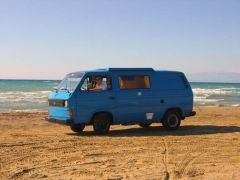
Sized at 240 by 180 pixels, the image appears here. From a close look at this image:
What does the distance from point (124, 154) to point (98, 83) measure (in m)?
4.20

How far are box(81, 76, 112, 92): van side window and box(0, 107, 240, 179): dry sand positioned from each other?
4.47ft

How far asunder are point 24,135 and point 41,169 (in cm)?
516

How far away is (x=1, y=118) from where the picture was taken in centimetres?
2080

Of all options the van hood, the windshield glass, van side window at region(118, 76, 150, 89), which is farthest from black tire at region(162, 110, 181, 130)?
the van hood

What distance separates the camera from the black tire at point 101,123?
14531 millimetres

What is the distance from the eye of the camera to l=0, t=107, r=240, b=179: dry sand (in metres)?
8.91

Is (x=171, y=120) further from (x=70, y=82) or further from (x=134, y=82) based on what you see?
(x=70, y=82)

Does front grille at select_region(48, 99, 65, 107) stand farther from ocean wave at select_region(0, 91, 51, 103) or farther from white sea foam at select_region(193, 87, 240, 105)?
white sea foam at select_region(193, 87, 240, 105)

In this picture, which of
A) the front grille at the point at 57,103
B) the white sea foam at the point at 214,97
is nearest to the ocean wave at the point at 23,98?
the white sea foam at the point at 214,97

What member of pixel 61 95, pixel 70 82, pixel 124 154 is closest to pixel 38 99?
pixel 70 82

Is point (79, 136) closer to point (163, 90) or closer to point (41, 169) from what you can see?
point (163, 90)

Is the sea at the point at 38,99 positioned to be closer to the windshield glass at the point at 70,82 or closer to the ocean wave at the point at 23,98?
the ocean wave at the point at 23,98

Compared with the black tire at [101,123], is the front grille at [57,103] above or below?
above

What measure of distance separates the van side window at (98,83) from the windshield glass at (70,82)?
287 millimetres
